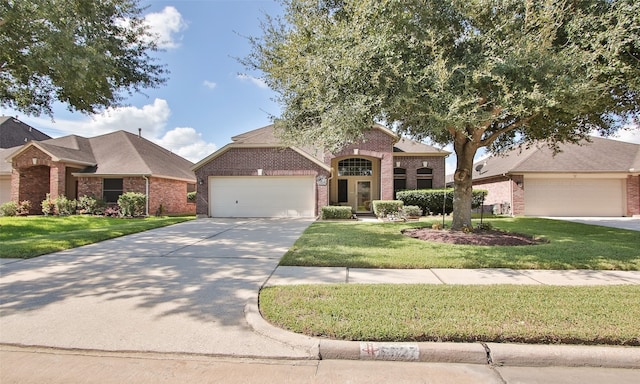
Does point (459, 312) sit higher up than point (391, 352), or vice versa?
point (459, 312)

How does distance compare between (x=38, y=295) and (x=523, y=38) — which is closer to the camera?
(x=38, y=295)

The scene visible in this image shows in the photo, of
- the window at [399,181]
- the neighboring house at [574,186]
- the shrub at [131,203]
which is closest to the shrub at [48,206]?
the shrub at [131,203]

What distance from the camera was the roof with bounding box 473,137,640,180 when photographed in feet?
58.9

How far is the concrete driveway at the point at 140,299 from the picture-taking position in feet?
10.8

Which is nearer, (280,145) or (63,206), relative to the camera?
(280,145)

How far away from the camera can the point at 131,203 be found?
56.0 feet

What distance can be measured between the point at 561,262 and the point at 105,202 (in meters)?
20.7

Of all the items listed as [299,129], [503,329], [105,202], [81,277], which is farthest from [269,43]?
[105,202]

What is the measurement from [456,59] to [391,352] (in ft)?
22.5

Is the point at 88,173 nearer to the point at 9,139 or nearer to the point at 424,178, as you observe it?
the point at 9,139

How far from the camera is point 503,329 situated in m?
3.31

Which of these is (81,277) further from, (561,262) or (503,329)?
(561,262)

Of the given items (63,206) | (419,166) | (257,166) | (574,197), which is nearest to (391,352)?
(257,166)

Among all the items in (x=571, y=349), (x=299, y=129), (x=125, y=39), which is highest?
(x=125, y=39)
